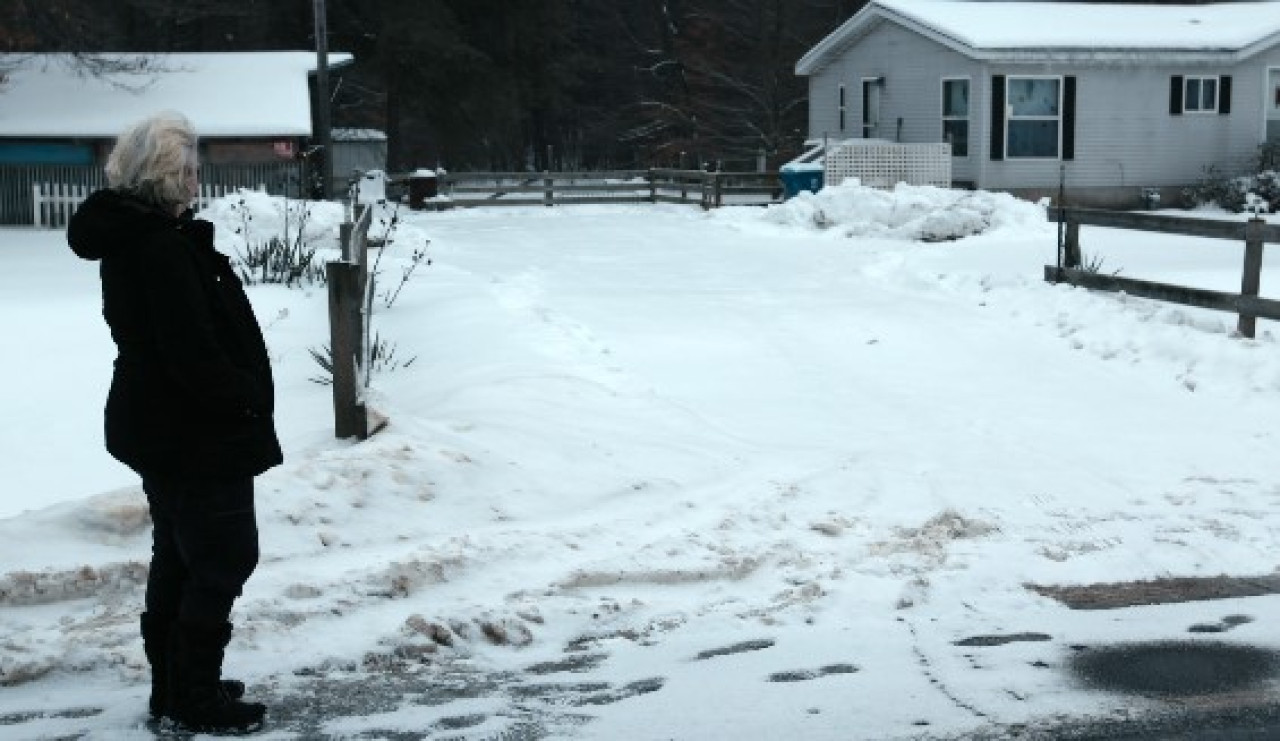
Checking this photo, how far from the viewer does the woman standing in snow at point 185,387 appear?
4.64 metres

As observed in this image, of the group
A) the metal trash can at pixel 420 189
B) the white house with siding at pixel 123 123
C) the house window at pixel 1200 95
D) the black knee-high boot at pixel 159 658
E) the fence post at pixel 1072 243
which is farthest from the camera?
the metal trash can at pixel 420 189

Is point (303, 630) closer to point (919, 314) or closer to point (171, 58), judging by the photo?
point (919, 314)

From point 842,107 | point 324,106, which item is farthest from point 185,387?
point 842,107

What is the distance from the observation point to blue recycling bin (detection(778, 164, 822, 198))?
106 feet

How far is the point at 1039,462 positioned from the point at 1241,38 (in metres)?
27.7

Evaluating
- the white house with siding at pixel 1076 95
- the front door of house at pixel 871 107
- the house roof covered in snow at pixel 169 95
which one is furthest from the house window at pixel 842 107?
the house roof covered in snow at pixel 169 95

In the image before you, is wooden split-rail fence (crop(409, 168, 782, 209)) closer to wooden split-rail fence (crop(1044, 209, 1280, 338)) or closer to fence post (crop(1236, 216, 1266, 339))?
wooden split-rail fence (crop(1044, 209, 1280, 338))

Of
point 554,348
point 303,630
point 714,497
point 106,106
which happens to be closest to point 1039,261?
point 554,348

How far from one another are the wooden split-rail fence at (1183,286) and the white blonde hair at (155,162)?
9.53m

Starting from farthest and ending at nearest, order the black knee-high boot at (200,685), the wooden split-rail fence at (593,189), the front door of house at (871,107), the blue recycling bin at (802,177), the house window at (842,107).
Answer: the house window at (842,107) → the wooden split-rail fence at (593,189) → the front door of house at (871,107) → the blue recycling bin at (802,177) → the black knee-high boot at (200,685)

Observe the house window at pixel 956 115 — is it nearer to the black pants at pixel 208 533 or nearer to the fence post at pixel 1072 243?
the fence post at pixel 1072 243

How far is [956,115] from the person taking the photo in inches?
1300

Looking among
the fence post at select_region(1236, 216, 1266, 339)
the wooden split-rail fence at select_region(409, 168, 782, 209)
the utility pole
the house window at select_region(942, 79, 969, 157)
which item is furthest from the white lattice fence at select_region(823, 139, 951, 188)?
the fence post at select_region(1236, 216, 1266, 339)

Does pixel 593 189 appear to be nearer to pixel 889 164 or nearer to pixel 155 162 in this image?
pixel 889 164
